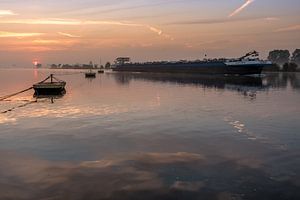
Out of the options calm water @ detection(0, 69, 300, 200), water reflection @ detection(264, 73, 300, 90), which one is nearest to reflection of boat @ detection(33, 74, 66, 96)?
calm water @ detection(0, 69, 300, 200)

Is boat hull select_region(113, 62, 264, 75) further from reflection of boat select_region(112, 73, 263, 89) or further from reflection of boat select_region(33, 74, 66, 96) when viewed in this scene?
reflection of boat select_region(33, 74, 66, 96)

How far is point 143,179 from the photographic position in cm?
1522

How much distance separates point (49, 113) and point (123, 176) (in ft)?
76.0

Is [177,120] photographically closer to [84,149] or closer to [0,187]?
[84,149]

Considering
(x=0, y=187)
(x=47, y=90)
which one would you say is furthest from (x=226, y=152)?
(x=47, y=90)

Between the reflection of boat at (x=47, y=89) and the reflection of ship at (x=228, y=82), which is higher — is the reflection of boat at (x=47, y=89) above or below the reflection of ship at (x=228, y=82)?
above

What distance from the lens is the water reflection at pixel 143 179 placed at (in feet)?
43.8

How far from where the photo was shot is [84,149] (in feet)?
68.8

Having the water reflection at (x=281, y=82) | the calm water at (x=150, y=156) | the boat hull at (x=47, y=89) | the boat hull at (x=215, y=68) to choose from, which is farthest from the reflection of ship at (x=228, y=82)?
the boat hull at (x=47, y=89)

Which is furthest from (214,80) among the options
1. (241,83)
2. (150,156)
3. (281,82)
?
(150,156)

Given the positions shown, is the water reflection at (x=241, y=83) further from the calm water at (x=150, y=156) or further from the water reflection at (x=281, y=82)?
the calm water at (x=150, y=156)

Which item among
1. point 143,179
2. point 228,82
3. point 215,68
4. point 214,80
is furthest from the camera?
point 215,68

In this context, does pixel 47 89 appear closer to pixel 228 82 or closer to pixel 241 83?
pixel 241 83

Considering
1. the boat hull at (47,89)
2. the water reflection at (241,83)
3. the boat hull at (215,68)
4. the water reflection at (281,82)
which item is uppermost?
the boat hull at (215,68)
